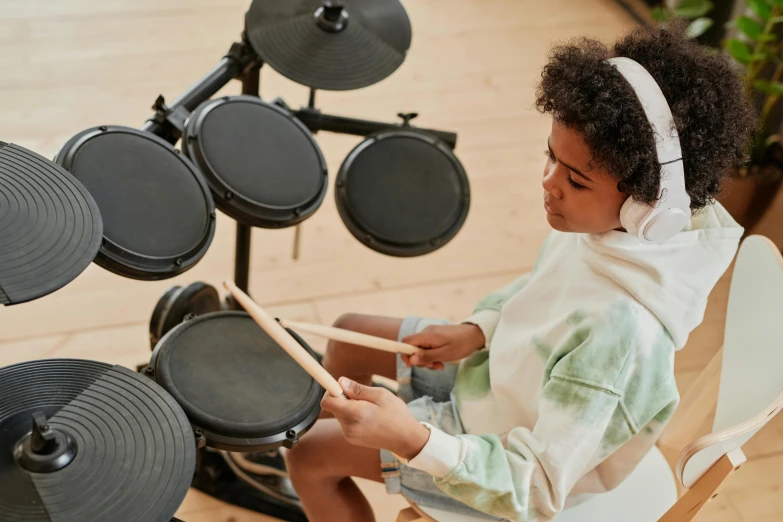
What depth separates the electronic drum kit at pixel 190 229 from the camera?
82cm

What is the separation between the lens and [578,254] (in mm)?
1030

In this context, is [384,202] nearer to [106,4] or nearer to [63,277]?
[63,277]

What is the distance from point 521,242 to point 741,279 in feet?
3.30

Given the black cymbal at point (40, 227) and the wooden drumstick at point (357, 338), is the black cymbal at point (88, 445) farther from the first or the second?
the wooden drumstick at point (357, 338)

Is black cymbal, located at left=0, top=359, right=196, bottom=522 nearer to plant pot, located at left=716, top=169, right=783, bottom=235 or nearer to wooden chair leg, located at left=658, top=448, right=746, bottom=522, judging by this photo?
wooden chair leg, located at left=658, top=448, right=746, bottom=522

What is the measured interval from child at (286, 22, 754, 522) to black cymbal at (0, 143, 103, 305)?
317mm

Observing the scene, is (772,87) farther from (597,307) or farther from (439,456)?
(439,456)

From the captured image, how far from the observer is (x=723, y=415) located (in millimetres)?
1037

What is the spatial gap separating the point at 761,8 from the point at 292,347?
141cm

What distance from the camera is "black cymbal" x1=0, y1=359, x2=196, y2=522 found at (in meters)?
0.78

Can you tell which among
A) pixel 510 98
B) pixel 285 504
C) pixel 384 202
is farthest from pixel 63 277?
pixel 510 98

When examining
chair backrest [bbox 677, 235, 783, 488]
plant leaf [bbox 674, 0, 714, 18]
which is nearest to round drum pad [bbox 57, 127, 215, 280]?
chair backrest [bbox 677, 235, 783, 488]

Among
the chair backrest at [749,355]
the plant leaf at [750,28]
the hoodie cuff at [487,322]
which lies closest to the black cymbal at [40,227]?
the hoodie cuff at [487,322]

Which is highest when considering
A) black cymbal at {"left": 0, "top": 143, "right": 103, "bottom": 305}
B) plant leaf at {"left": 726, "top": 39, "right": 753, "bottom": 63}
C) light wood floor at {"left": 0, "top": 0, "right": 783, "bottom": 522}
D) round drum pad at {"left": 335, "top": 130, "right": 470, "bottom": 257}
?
black cymbal at {"left": 0, "top": 143, "right": 103, "bottom": 305}
